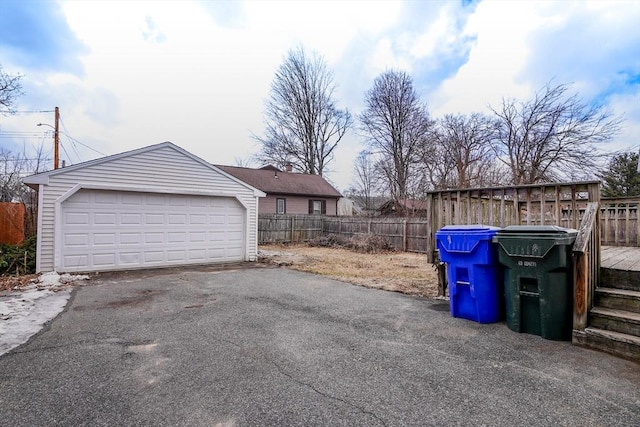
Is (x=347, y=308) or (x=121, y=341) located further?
(x=347, y=308)

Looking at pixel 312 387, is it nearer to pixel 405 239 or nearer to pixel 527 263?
pixel 527 263

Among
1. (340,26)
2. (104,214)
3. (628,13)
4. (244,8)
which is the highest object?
(340,26)

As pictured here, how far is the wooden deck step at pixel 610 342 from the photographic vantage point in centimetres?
292

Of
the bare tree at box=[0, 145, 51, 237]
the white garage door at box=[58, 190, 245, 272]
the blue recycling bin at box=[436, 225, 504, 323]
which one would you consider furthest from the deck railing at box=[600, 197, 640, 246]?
the bare tree at box=[0, 145, 51, 237]

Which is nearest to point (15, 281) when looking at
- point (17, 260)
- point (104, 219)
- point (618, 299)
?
point (17, 260)

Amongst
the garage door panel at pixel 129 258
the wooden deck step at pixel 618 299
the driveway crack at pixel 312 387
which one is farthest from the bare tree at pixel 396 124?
the driveway crack at pixel 312 387

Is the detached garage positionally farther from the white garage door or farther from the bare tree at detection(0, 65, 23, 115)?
the bare tree at detection(0, 65, 23, 115)

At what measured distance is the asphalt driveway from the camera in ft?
7.04

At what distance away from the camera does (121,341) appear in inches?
A: 140

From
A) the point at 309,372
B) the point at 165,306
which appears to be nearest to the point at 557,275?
the point at 309,372

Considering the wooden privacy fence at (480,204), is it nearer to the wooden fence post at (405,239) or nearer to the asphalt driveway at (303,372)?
the asphalt driveway at (303,372)

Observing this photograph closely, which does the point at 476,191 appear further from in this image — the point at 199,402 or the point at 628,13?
the point at 628,13

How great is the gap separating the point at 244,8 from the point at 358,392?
10360mm

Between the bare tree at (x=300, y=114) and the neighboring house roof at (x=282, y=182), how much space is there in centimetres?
307
